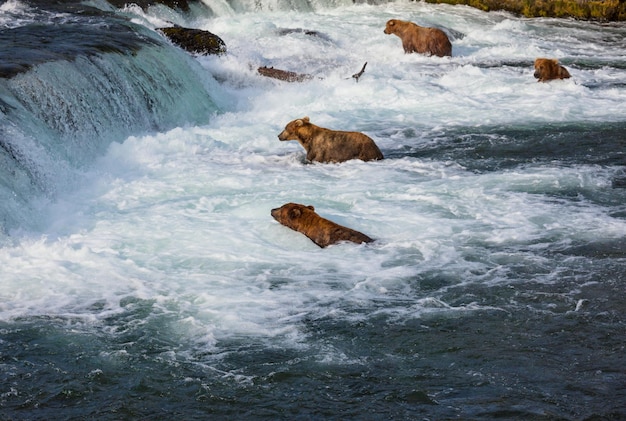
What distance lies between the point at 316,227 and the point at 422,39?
11755 mm

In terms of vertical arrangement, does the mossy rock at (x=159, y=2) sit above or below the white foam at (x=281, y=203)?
above

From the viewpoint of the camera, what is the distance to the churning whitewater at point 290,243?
572 centimetres

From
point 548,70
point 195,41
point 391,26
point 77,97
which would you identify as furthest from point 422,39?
point 77,97

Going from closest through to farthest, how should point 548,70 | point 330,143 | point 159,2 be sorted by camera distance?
point 330,143
point 548,70
point 159,2

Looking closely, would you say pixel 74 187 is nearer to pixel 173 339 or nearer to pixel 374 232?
pixel 374 232

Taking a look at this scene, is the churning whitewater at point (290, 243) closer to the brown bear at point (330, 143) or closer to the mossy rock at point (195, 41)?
the brown bear at point (330, 143)

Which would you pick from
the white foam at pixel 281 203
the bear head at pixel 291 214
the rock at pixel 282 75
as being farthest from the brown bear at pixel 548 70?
the bear head at pixel 291 214

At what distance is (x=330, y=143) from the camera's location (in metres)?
11.3

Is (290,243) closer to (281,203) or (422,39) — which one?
(281,203)

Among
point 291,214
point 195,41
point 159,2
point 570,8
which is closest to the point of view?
point 291,214

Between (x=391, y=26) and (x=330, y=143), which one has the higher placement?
(x=391, y=26)

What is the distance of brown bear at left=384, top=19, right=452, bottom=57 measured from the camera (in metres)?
19.2

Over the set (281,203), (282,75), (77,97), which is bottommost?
(281,203)

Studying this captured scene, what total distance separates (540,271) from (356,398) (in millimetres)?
2548
